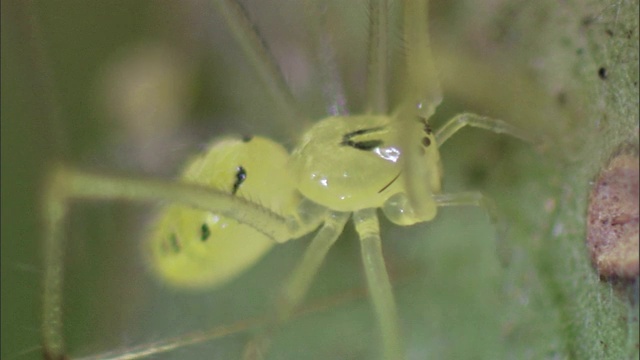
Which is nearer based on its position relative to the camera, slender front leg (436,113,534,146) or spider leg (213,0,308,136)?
slender front leg (436,113,534,146)

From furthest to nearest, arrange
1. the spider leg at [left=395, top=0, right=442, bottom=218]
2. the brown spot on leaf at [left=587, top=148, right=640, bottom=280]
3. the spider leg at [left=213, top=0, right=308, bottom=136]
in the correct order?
the spider leg at [left=213, top=0, right=308, bottom=136] → the spider leg at [left=395, top=0, right=442, bottom=218] → the brown spot on leaf at [left=587, top=148, right=640, bottom=280]

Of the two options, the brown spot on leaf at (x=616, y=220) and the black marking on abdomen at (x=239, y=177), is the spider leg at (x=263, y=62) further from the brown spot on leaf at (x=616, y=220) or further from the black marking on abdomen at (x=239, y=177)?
the brown spot on leaf at (x=616, y=220)

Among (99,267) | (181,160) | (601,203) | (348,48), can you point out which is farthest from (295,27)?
(601,203)

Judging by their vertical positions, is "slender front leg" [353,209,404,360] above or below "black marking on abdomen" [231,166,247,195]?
below

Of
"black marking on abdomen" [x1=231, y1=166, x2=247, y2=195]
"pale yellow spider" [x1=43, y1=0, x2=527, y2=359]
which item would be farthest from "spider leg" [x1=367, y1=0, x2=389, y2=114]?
"black marking on abdomen" [x1=231, y1=166, x2=247, y2=195]

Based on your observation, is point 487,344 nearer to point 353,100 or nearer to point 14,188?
point 353,100

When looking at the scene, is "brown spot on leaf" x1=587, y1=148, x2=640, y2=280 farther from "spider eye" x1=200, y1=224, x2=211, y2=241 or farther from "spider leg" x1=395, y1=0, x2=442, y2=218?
"spider eye" x1=200, y1=224, x2=211, y2=241
